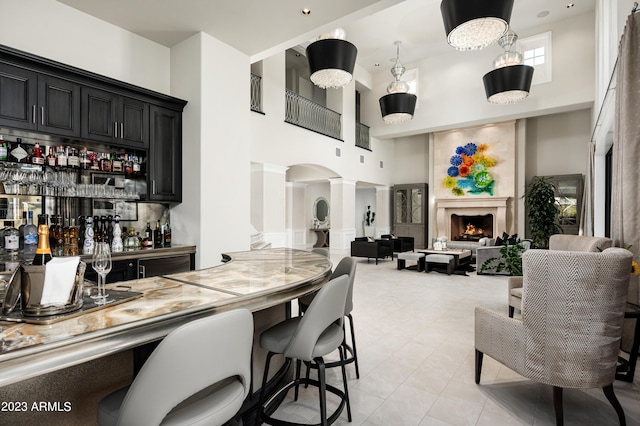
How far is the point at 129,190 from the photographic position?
3.94 m

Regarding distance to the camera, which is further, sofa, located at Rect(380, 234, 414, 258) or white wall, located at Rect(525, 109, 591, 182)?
sofa, located at Rect(380, 234, 414, 258)

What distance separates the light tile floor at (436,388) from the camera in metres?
2.11

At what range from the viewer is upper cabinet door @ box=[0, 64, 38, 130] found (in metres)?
2.82

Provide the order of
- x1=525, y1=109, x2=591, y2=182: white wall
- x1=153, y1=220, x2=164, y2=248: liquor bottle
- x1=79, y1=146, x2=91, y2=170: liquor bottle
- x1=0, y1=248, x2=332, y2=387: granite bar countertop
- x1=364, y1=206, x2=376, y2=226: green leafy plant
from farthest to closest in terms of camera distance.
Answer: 1. x1=364, y1=206, x2=376, y2=226: green leafy plant
2. x1=525, y1=109, x2=591, y2=182: white wall
3. x1=153, y1=220, x2=164, y2=248: liquor bottle
4. x1=79, y1=146, x2=91, y2=170: liquor bottle
5. x1=0, y1=248, x2=332, y2=387: granite bar countertop

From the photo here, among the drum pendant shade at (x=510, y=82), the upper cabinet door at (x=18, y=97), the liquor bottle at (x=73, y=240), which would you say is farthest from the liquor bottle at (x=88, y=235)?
the drum pendant shade at (x=510, y=82)

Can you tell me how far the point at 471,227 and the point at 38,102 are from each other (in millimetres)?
10989

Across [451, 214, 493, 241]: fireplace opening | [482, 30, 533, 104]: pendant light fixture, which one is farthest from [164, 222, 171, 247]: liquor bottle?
[451, 214, 493, 241]: fireplace opening

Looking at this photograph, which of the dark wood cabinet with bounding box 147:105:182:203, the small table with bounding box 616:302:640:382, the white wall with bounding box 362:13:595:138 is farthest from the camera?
the white wall with bounding box 362:13:595:138

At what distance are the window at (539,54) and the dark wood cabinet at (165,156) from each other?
8907 mm

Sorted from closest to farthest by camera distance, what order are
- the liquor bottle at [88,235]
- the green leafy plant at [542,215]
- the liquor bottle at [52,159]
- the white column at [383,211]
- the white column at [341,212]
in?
the liquor bottle at [52,159] < the liquor bottle at [88,235] < the green leafy plant at [542,215] < the white column at [341,212] < the white column at [383,211]

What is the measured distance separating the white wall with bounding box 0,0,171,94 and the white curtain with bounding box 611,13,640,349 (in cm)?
456

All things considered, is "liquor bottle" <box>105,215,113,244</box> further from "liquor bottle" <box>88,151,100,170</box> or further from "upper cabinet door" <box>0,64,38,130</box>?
"upper cabinet door" <box>0,64,38,130</box>

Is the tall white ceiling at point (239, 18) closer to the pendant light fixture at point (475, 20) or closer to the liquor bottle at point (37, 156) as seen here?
the pendant light fixture at point (475, 20)

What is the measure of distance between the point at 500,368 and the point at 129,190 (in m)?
4.14
